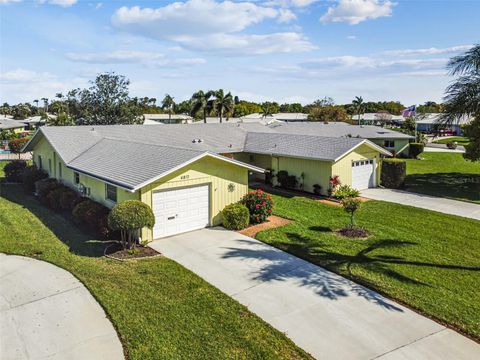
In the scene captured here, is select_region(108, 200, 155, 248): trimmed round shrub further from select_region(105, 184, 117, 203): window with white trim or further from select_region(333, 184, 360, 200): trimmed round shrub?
select_region(333, 184, 360, 200): trimmed round shrub

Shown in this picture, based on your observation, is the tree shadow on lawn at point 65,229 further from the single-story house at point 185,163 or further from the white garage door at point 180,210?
the white garage door at point 180,210

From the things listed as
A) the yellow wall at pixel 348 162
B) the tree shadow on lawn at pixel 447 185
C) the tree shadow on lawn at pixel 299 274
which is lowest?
the tree shadow on lawn at pixel 299 274

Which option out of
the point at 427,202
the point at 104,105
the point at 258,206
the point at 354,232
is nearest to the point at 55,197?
the point at 258,206

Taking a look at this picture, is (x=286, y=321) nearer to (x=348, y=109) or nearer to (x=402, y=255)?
(x=402, y=255)

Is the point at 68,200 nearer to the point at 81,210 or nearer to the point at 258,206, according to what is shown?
the point at 81,210

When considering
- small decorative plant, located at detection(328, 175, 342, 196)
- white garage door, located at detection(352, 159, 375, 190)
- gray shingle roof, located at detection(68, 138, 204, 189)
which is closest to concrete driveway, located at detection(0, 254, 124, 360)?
gray shingle roof, located at detection(68, 138, 204, 189)

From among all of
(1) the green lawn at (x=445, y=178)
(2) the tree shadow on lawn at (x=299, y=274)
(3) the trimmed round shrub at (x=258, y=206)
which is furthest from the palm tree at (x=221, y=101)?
(2) the tree shadow on lawn at (x=299, y=274)
